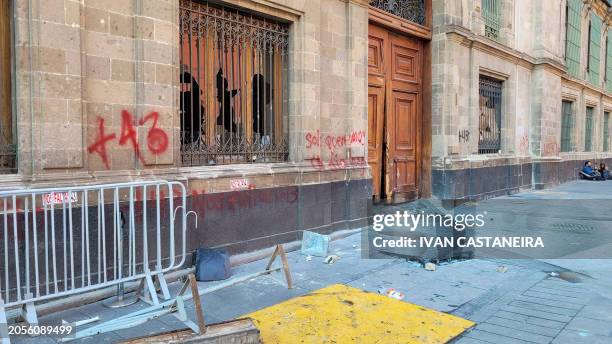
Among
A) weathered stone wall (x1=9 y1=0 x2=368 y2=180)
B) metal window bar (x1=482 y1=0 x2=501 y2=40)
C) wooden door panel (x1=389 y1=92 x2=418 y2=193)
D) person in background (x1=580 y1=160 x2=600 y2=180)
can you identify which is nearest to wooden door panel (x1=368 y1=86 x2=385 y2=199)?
wooden door panel (x1=389 y1=92 x2=418 y2=193)

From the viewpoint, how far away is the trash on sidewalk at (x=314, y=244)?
655cm

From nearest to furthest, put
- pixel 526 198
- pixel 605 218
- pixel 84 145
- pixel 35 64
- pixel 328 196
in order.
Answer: pixel 35 64, pixel 84 145, pixel 328 196, pixel 605 218, pixel 526 198

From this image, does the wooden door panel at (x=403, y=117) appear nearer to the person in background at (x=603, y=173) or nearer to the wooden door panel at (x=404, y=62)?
the wooden door panel at (x=404, y=62)

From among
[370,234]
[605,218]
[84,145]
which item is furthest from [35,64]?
[605,218]

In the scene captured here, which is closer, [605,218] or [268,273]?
[268,273]

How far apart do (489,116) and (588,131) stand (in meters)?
11.2

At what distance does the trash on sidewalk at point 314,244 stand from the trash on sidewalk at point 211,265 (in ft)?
4.76

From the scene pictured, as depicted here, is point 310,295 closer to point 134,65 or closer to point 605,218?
point 134,65

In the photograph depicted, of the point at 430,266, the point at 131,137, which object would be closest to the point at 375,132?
the point at 430,266

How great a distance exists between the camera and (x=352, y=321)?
4199 mm

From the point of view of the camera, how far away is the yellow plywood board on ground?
3.86m

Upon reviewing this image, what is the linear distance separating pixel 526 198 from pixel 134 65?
11115 millimetres

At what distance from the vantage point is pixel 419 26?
1030 cm

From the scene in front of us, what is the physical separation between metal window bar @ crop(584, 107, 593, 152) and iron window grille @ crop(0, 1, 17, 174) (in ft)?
73.7
